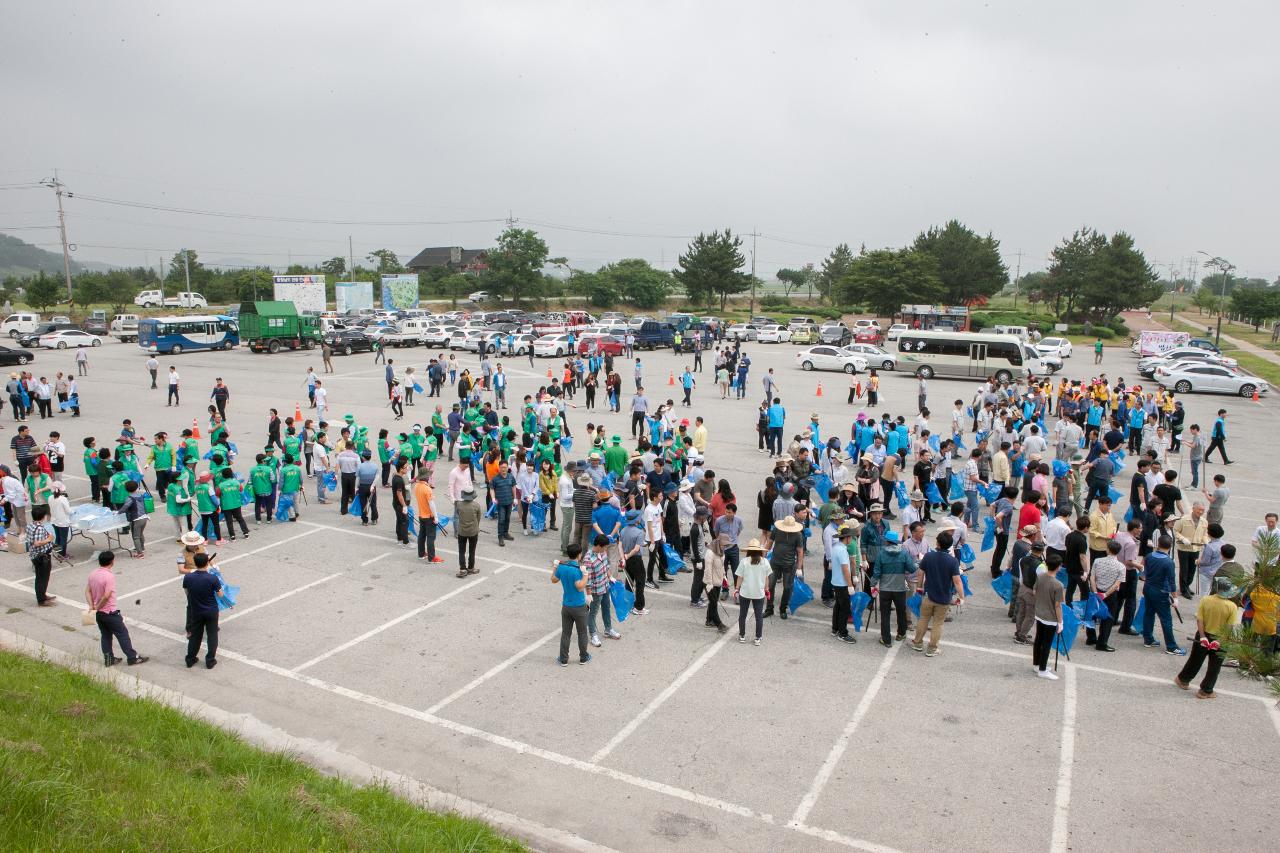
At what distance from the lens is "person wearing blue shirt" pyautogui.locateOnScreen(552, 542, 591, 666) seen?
881 cm

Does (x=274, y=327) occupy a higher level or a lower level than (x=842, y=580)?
higher

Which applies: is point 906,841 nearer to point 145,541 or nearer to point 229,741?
point 229,741

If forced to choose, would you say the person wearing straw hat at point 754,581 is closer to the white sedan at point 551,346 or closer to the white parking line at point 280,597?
the white parking line at point 280,597

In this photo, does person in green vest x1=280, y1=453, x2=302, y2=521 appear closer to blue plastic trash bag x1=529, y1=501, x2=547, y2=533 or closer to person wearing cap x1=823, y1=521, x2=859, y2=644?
blue plastic trash bag x1=529, y1=501, x2=547, y2=533

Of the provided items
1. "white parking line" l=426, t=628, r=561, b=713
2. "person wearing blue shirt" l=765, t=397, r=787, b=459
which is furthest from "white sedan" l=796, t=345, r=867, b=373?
"white parking line" l=426, t=628, r=561, b=713

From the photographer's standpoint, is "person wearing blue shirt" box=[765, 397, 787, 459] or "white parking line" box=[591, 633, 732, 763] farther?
"person wearing blue shirt" box=[765, 397, 787, 459]

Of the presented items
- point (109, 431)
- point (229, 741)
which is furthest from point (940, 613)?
point (109, 431)

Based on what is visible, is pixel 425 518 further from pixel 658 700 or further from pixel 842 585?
pixel 842 585

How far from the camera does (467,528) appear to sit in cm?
1166

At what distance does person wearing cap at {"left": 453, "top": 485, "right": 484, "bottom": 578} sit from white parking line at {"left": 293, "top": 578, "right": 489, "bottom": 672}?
0.27 m

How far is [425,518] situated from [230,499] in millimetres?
3611

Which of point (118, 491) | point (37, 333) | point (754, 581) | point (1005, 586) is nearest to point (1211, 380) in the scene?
point (1005, 586)

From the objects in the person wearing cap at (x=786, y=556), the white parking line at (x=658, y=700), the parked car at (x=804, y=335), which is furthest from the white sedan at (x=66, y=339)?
the white parking line at (x=658, y=700)

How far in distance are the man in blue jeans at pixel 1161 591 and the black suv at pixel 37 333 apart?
5626 centimetres
